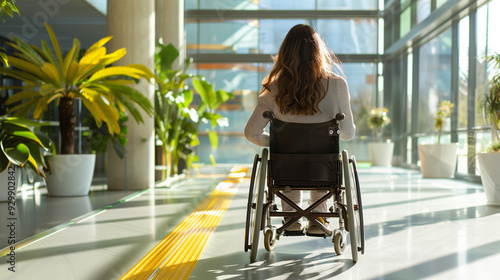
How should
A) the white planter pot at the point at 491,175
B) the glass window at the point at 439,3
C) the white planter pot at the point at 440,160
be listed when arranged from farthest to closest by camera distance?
the glass window at the point at 439,3
the white planter pot at the point at 440,160
the white planter pot at the point at 491,175

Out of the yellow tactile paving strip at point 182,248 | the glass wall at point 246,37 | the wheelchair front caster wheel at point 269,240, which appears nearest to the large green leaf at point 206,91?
the glass wall at point 246,37

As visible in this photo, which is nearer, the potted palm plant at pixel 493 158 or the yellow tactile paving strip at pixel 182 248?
the yellow tactile paving strip at pixel 182 248

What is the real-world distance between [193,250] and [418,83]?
864 centimetres

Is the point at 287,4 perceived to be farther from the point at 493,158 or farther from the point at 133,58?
the point at 493,158

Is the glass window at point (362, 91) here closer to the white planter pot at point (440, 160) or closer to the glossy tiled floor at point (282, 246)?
the white planter pot at point (440, 160)

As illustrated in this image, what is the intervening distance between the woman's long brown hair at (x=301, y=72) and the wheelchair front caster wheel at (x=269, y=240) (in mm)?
595

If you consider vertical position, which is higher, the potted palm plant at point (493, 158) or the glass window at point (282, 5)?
the glass window at point (282, 5)

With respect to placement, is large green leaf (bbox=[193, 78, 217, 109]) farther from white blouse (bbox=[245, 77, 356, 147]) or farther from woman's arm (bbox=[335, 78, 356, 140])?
woman's arm (bbox=[335, 78, 356, 140])

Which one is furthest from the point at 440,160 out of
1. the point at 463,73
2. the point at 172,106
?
the point at 172,106

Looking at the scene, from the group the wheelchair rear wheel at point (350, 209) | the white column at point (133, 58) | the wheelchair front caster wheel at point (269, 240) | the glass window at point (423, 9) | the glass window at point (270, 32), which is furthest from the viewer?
the glass window at point (270, 32)

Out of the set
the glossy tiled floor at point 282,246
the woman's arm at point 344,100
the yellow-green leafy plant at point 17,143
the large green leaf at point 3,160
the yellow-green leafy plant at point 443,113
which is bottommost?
the glossy tiled floor at point 282,246

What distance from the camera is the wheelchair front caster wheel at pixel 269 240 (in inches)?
99.7

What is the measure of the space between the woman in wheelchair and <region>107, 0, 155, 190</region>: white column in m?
3.62

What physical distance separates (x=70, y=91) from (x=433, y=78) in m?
6.76
